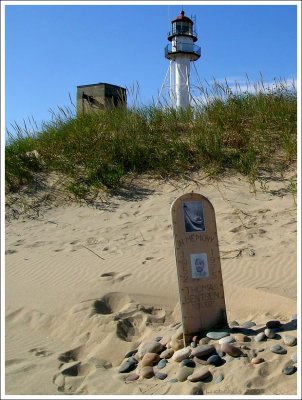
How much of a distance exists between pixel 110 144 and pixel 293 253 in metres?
4.73

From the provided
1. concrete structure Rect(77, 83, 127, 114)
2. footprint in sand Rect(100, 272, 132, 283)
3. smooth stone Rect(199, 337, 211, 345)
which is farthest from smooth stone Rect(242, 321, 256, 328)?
concrete structure Rect(77, 83, 127, 114)

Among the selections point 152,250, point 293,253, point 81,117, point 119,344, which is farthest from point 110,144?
point 119,344

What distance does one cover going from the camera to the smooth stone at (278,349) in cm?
313

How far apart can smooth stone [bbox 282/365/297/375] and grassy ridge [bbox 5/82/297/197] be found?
5.36 metres

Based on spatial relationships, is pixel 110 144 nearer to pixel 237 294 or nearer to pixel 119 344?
pixel 237 294

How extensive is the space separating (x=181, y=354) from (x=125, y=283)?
6.55ft

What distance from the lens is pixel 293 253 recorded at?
18.5 feet

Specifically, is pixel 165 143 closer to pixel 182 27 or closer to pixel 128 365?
pixel 128 365

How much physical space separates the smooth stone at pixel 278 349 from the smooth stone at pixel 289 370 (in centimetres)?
20

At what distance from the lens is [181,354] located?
3.36 m

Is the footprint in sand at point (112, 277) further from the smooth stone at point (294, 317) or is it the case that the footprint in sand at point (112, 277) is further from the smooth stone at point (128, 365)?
the smooth stone at point (294, 317)

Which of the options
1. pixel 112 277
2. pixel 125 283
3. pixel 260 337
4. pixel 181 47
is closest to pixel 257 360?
pixel 260 337

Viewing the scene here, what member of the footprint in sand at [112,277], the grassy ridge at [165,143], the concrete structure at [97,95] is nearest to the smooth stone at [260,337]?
the footprint in sand at [112,277]

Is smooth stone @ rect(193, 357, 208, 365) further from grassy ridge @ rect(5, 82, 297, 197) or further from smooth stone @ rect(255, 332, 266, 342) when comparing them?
grassy ridge @ rect(5, 82, 297, 197)
